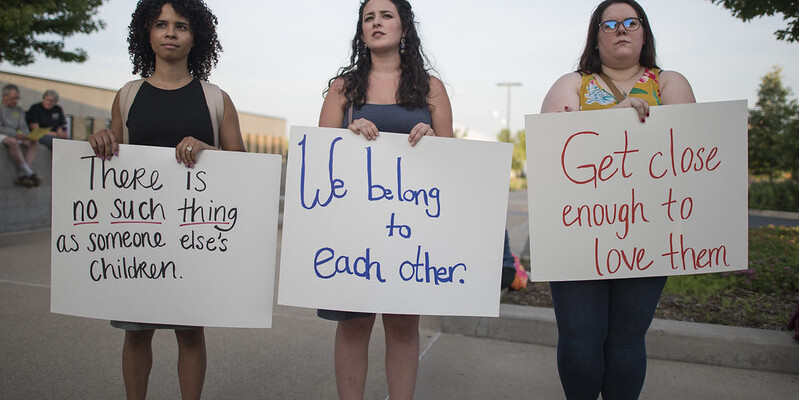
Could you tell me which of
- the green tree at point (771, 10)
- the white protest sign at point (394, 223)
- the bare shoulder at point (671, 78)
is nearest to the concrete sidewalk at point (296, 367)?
the white protest sign at point (394, 223)

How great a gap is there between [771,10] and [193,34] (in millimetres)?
4692

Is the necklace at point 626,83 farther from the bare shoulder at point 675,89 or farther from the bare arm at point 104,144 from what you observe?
the bare arm at point 104,144

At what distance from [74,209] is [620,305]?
204 centimetres

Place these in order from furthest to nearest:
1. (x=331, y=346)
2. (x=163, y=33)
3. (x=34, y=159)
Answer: (x=34, y=159) < (x=331, y=346) < (x=163, y=33)

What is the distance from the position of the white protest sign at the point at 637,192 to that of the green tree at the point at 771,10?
3.34 m

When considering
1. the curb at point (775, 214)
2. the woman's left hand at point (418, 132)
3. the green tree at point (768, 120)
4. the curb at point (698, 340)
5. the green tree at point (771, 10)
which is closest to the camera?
the woman's left hand at point (418, 132)

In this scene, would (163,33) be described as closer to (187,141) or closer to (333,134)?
(187,141)

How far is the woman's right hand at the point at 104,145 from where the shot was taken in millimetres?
2180

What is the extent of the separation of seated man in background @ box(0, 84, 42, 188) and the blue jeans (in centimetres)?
760

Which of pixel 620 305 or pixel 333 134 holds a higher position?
pixel 333 134

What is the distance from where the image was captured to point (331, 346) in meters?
3.76

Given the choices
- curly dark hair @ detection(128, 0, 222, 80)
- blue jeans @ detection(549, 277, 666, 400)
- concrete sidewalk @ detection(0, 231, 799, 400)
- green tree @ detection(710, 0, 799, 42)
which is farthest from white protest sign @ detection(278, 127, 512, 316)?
green tree @ detection(710, 0, 799, 42)

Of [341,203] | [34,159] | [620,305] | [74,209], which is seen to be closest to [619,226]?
[620,305]

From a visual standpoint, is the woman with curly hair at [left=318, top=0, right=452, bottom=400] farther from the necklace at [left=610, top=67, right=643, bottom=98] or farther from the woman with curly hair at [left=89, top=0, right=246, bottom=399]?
the necklace at [left=610, top=67, right=643, bottom=98]
